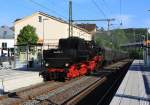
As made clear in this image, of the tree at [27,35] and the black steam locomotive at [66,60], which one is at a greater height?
the tree at [27,35]

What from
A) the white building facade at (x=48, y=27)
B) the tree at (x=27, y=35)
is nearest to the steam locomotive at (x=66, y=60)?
the tree at (x=27, y=35)

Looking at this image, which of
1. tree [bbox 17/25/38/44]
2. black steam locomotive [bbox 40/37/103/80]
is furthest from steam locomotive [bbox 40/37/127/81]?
tree [bbox 17/25/38/44]

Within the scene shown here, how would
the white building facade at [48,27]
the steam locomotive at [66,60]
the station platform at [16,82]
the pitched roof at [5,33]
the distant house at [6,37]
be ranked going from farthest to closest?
1. the pitched roof at [5,33]
2. the distant house at [6,37]
3. the white building facade at [48,27]
4. the steam locomotive at [66,60]
5. the station platform at [16,82]

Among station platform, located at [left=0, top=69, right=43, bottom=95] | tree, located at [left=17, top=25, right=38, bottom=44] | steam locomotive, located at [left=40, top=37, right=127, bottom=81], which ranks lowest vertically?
station platform, located at [left=0, top=69, right=43, bottom=95]

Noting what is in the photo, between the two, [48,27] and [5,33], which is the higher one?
[48,27]

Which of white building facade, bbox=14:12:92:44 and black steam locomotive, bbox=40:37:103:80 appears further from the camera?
white building facade, bbox=14:12:92:44

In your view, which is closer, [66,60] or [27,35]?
[66,60]

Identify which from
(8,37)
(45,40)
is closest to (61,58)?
(45,40)

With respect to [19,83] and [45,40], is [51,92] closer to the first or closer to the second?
[19,83]

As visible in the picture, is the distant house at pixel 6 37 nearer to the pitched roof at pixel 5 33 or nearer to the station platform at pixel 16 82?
the pitched roof at pixel 5 33

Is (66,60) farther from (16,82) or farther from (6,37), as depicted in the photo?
(6,37)

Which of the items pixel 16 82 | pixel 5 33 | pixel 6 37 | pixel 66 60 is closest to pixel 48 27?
pixel 6 37

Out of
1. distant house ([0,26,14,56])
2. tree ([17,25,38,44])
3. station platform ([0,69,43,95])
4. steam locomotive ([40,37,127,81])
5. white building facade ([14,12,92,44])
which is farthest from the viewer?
distant house ([0,26,14,56])

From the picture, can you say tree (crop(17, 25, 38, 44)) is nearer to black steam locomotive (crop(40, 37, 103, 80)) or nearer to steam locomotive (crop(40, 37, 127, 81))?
black steam locomotive (crop(40, 37, 103, 80))
